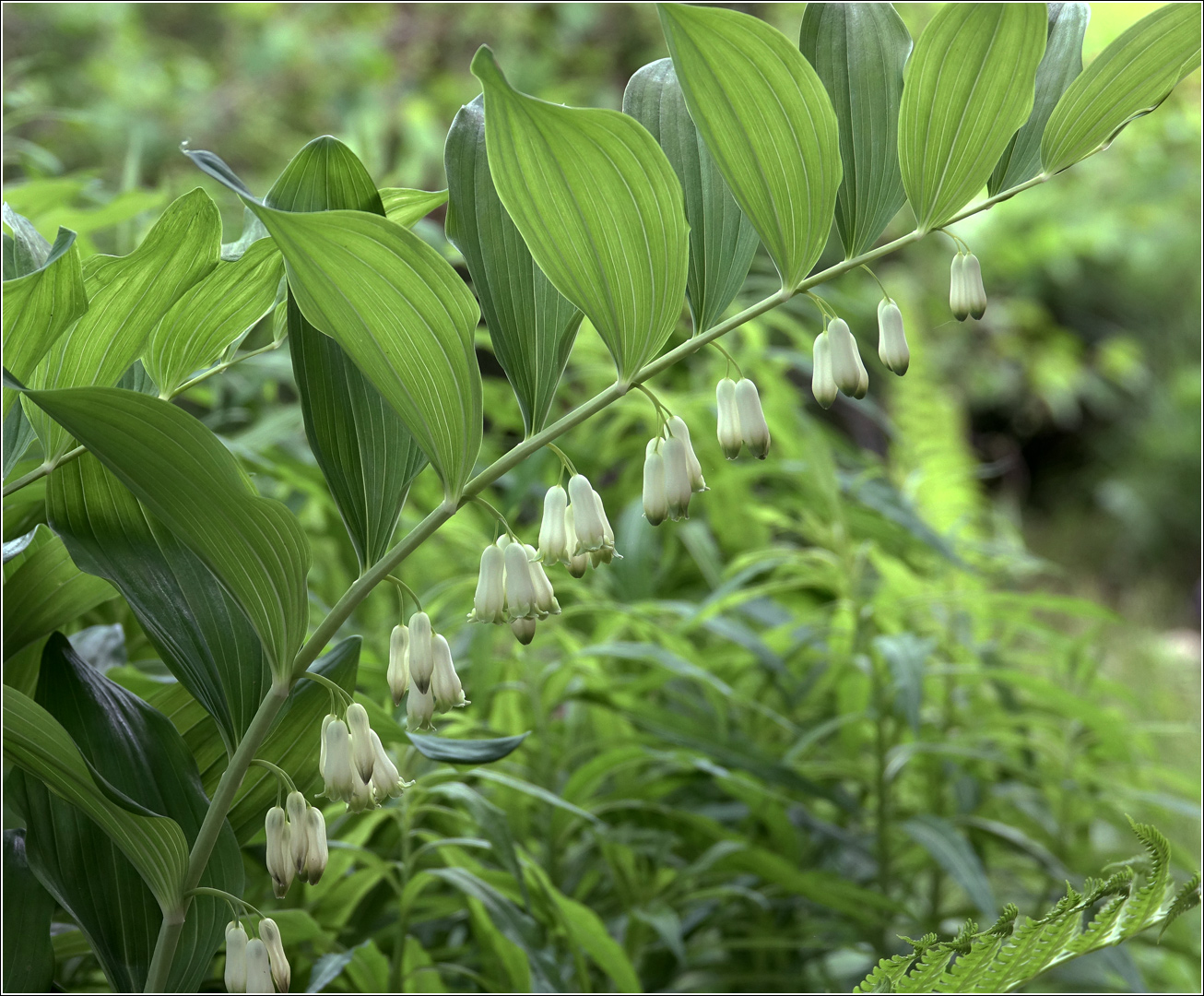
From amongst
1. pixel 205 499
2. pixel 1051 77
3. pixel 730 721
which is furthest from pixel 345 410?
pixel 730 721

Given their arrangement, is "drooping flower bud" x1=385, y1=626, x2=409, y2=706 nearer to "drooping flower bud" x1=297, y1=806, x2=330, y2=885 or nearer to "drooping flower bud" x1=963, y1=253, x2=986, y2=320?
"drooping flower bud" x1=297, y1=806, x2=330, y2=885

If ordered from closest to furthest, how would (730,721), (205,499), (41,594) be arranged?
(205,499)
(41,594)
(730,721)

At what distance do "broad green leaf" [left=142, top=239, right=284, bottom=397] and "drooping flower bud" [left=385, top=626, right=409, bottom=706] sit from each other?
13 cm

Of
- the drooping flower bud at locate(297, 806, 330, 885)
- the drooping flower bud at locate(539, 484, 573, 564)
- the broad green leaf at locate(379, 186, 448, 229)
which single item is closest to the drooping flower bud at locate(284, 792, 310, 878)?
the drooping flower bud at locate(297, 806, 330, 885)

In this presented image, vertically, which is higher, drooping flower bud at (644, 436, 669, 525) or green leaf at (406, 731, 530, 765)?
drooping flower bud at (644, 436, 669, 525)

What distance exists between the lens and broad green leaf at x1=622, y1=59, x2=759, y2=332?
13.7 inches

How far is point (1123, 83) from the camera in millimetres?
309

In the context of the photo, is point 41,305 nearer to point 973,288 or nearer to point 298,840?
point 298,840

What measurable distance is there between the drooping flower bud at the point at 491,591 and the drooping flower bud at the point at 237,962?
4.7 inches

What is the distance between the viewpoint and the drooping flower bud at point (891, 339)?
313 millimetres

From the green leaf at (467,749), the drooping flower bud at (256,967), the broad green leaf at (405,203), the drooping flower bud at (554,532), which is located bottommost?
the drooping flower bud at (256,967)

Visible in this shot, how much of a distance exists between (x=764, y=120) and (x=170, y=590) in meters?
0.25

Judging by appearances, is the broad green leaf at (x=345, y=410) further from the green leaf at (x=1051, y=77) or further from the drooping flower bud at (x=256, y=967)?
the green leaf at (x=1051, y=77)

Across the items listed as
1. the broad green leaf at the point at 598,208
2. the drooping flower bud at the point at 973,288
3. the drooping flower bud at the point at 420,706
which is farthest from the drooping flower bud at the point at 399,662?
the drooping flower bud at the point at 973,288
